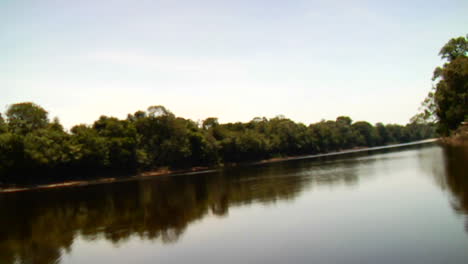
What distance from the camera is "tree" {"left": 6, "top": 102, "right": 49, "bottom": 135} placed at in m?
84.7

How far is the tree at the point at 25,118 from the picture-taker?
8469 cm

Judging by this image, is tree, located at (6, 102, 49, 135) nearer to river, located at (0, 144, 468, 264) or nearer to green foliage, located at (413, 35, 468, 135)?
river, located at (0, 144, 468, 264)

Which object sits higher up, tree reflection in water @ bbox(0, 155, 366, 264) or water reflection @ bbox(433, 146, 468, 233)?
water reflection @ bbox(433, 146, 468, 233)

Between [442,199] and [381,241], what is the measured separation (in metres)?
9.97

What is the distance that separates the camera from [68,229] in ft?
87.0

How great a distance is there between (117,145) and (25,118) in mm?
24111

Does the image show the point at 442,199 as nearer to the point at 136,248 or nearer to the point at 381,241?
the point at 381,241

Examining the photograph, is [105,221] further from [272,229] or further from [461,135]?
[461,135]

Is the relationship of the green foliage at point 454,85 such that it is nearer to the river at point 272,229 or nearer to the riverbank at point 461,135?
the riverbank at point 461,135

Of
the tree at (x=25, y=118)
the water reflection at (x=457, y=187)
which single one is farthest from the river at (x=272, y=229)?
the tree at (x=25, y=118)

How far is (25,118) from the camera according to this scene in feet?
291

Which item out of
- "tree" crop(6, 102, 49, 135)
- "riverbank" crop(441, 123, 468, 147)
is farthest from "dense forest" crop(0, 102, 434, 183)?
"riverbank" crop(441, 123, 468, 147)

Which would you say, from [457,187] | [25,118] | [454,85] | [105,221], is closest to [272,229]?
[105,221]

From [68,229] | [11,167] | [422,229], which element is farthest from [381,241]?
[11,167]
